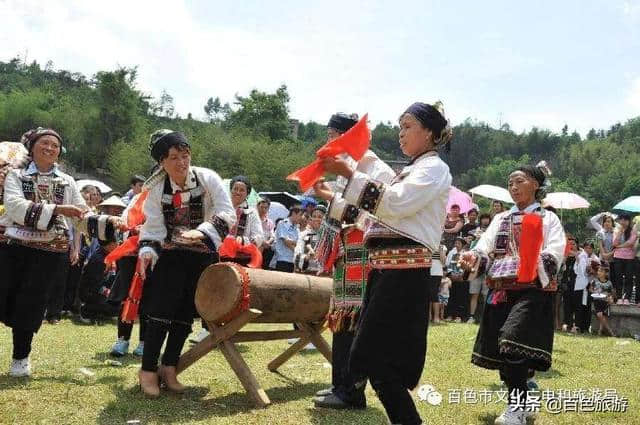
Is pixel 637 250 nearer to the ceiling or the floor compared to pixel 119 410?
nearer to the ceiling

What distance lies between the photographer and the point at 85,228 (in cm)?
568

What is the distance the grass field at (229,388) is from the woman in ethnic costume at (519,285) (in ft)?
1.47

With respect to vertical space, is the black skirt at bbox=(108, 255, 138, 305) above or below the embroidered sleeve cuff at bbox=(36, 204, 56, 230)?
below

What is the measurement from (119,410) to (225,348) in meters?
1.01

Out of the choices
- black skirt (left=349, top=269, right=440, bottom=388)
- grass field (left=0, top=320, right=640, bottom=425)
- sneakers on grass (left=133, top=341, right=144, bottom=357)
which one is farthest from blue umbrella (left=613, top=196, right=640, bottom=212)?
black skirt (left=349, top=269, right=440, bottom=388)

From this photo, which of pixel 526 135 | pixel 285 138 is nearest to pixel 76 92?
pixel 285 138

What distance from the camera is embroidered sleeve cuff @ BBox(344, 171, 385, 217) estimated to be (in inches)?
136

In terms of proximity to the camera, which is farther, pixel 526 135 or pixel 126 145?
pixel 526 135

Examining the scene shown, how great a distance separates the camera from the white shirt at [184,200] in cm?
513

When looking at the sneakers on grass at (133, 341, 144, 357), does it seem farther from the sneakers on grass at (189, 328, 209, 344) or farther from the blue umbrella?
the blue umbrella

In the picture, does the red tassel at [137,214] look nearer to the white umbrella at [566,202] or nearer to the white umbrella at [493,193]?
the white umbrella at [493,193]

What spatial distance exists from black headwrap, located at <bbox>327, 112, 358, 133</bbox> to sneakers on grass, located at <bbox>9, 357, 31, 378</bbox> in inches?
131

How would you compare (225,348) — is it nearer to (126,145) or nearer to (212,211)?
(212,211)

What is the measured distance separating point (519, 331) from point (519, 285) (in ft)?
1.29
